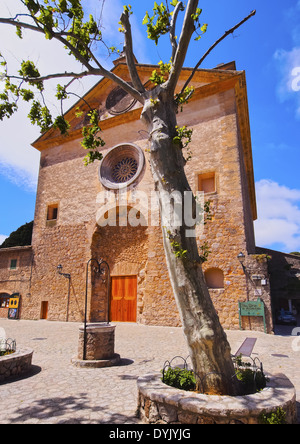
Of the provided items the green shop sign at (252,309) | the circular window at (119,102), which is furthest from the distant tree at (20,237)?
the green shop sign at (252,309)

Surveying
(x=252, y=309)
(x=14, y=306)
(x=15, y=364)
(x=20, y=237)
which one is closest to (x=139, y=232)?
(x=252, y=309)

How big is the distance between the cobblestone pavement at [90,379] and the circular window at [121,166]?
768cm

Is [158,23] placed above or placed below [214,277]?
above

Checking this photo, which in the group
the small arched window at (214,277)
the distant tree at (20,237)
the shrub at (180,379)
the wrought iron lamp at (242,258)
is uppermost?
the distant tree at (20,237)

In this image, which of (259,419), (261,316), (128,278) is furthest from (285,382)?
(128,278)

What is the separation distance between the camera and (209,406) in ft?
8.73

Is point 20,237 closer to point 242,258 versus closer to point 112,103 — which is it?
point 112,103

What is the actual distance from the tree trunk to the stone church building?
7391mm

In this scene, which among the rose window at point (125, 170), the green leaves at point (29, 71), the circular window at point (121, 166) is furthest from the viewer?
the rose window at point (125, 170)

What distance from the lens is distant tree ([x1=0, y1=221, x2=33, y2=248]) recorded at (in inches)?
939

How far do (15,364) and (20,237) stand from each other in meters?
21.0

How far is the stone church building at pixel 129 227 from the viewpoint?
1103cm

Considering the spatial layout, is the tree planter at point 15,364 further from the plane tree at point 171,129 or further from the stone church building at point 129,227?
the stone church building at point 129,227
